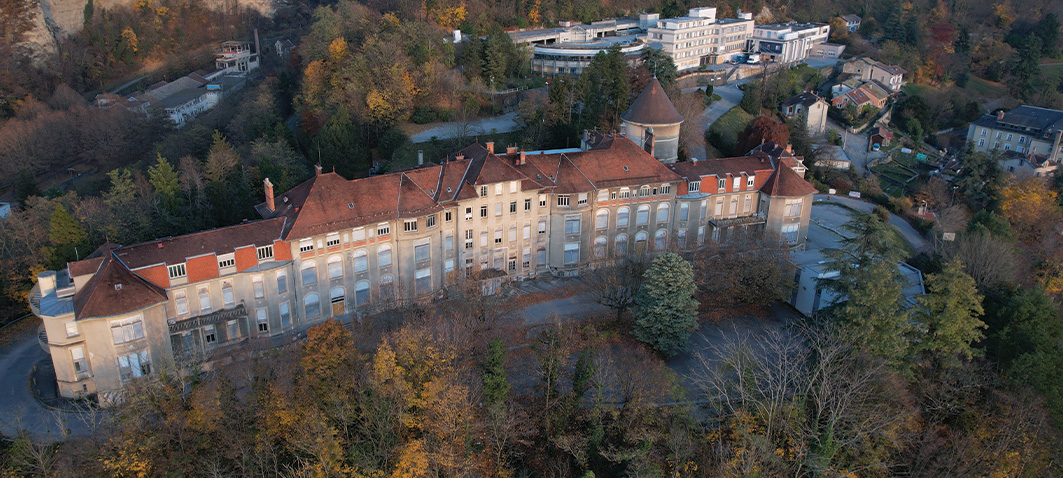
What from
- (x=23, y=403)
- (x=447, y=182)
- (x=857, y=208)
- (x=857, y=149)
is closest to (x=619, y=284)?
(x=447, y=182)

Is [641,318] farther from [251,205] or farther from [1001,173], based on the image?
[1001,173]

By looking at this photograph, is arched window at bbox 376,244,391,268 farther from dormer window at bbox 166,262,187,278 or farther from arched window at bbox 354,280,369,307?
dormer window at bbox 166,262,187,278

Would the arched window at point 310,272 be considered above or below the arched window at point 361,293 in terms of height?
above

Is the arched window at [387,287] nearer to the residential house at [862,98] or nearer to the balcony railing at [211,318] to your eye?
the balcony railing at [211,318]

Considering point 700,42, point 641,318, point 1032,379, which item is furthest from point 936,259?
point 700,42

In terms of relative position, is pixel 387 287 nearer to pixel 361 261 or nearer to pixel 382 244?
pixel 361 261

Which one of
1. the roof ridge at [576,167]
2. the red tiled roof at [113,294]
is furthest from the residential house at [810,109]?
the red tiled roof at [113,294]
